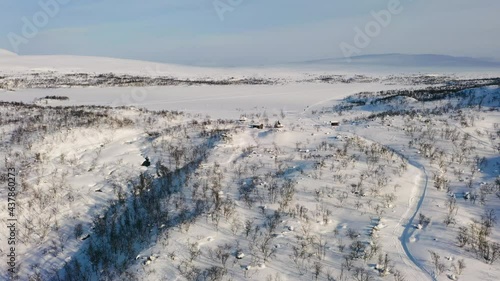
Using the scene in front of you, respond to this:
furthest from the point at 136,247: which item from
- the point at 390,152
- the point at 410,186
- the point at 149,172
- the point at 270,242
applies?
the point at 390,152

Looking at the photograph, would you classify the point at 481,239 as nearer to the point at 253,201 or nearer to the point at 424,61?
the point at 253,201

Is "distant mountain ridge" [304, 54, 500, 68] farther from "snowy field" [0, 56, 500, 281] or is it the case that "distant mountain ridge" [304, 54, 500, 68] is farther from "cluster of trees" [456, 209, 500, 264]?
"cluster of trees" [456, 209, 500, 264]

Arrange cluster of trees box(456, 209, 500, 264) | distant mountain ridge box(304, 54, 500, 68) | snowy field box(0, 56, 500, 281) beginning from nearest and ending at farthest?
cluster of trees box(456, 209, 500, 264) < snowy field box(0, 56, 500, 281) < distant mountain ridge box(304, 54, 500, 68)

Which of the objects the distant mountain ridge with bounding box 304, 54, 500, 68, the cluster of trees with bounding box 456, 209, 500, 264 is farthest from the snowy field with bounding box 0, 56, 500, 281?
the distant mountain ridge with bounding box 304, 54, 500, 68

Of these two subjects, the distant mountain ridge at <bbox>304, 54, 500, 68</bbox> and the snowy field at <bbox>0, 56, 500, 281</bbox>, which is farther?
the distant mountain ridge at <bbox>304, 54, 500, 68</bbox>

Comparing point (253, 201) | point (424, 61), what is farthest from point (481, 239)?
point (424, 61)

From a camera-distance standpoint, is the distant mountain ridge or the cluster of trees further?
the distant mountain ridge

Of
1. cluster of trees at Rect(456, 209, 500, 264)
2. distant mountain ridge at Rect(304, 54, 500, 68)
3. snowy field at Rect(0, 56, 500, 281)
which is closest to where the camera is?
cluster of trees at Rect(456, 209, 500, 264)

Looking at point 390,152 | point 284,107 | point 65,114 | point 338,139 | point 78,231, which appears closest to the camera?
point 78,231

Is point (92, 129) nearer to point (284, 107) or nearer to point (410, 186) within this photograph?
point (410, 186)
